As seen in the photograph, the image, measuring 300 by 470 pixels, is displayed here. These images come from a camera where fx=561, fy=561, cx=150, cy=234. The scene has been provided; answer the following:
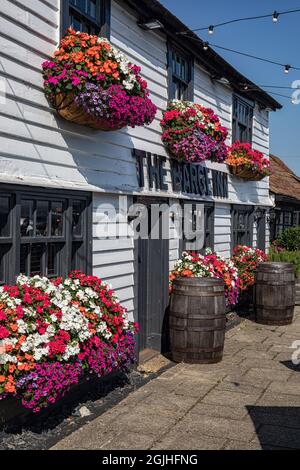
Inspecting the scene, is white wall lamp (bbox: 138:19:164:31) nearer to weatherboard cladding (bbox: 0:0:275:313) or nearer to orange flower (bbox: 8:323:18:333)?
weatherboard cladding (bbox: 0:0:275:313)

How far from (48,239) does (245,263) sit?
6386 mm

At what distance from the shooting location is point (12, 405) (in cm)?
477

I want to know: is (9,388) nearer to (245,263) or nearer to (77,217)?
(77,217)

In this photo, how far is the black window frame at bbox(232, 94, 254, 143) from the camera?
1190 centimetres

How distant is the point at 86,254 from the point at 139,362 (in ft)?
6.69

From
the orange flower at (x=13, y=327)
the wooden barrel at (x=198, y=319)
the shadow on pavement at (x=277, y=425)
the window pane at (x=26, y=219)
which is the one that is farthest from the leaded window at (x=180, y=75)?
the orange flower at (x=13, y=327)

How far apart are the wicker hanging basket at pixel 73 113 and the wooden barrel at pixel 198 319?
8.49 ft

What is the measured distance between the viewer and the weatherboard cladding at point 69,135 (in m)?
5.09

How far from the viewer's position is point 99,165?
6496mm

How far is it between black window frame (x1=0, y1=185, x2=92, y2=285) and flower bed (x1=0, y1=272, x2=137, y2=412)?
0.18 metres

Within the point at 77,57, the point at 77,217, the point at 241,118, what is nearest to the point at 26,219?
the point at 77,217

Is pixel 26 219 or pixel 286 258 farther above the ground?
pixel 26 219

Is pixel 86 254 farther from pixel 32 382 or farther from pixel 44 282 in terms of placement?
pixel 32 382

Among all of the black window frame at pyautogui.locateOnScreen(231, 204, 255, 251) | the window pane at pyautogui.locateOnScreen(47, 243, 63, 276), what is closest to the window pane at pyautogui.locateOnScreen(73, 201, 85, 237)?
the window pane at pyautogui.locateOnScreen(47, 243, 63, 276)
